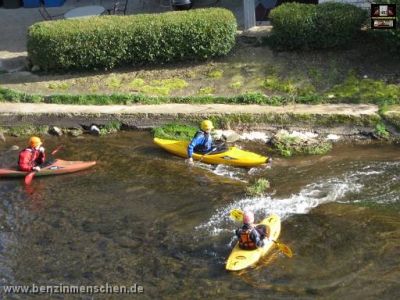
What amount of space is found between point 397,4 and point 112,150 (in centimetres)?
759

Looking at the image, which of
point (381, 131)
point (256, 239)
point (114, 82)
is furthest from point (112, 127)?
point (256, 239)

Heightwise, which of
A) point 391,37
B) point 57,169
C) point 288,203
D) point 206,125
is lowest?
point 288,203

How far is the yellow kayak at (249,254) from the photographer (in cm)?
1130

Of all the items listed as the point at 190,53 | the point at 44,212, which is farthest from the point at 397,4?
the point at 44,212

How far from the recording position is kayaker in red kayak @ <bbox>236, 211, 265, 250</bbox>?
38.1ft

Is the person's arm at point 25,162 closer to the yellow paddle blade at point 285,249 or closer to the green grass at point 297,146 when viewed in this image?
the green grass at point 297,146

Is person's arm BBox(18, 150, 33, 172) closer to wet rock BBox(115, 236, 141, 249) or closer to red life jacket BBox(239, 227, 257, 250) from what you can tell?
wet rock BBox(115, 236, 141, 249)

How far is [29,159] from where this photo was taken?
15.5 m

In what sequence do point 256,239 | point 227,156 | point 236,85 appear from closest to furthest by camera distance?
point 256,239, point 227,156, point 236,85

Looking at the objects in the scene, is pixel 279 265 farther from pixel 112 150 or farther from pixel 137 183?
pixel 112 150

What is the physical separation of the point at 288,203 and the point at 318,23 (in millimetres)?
6220

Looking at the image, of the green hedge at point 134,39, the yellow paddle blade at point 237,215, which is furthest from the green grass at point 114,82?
the yellow paddle blade at point 237,215

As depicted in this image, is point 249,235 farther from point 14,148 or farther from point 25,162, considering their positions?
point 14,148

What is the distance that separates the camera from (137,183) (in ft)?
48.3
